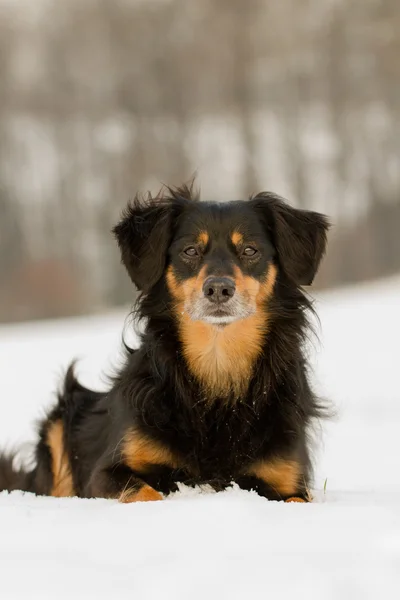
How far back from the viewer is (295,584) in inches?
81.7

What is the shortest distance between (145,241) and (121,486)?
3.85 feet

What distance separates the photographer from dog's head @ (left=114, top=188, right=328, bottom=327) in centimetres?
380

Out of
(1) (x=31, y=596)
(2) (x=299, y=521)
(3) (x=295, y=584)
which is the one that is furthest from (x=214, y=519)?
(1) (x=31, y=596)

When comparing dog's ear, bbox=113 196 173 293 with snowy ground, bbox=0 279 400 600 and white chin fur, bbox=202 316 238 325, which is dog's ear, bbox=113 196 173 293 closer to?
white chin fur, bbox=202 316 238 325

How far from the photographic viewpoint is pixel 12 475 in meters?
5.08

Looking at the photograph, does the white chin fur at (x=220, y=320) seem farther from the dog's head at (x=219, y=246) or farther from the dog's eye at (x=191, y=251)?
the dog's eye at (x=191, y=251)

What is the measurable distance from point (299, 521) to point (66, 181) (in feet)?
53.9

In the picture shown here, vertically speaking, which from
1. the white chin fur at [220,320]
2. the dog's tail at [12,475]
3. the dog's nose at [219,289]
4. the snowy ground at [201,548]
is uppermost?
the dog's nose at [219,289]

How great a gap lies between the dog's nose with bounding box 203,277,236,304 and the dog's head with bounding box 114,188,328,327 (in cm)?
5

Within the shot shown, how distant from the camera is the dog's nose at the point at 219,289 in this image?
142 inches

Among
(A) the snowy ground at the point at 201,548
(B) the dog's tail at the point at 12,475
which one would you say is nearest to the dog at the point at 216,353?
(A) the snowy ground at the point at 201,548

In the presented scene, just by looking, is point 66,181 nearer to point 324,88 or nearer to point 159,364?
point 324,88

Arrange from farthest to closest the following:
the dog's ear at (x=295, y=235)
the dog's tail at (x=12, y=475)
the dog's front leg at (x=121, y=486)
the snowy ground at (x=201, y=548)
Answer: the dog's tail at (x=12, y=475) < the dog's ear at (x=295, y=235) < the dog's front leg at (x=121, y=486) < the snowy ground at (x=201, y=548)

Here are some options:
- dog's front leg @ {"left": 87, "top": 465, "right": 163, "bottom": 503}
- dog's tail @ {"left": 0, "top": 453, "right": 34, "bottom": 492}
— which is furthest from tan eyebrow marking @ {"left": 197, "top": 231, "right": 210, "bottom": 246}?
dog's tail @ {"left": 0, "top": 453, "right": 34, "bottom": 492}
